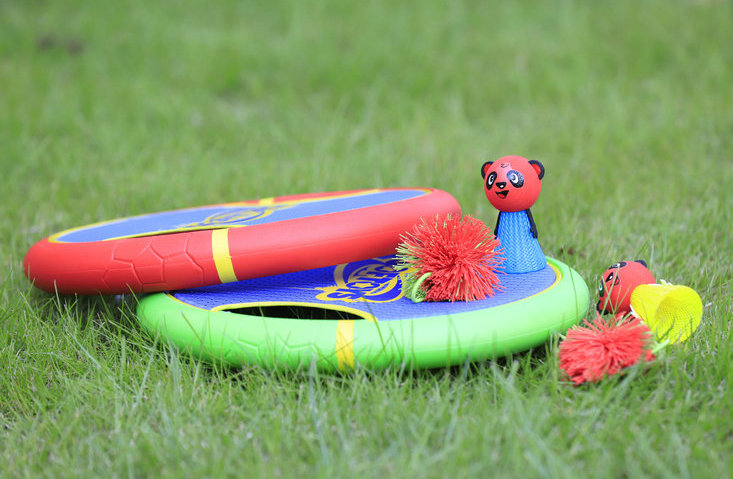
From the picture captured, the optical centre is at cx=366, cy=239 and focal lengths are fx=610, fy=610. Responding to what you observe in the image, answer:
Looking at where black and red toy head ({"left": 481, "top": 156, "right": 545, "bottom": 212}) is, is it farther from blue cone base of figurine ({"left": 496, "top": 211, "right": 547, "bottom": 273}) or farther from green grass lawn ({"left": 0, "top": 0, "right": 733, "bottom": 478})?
green grass lawn ({"left": 0, "top": 0, "right": 733, "bottom": 478})

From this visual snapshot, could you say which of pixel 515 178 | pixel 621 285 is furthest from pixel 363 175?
pixel 621 285

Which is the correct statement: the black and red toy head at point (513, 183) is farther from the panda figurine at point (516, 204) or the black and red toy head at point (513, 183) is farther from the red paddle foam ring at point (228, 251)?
the red paddle foam ring at point (228, 251)

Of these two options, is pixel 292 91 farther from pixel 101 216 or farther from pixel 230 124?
pixel 101 216

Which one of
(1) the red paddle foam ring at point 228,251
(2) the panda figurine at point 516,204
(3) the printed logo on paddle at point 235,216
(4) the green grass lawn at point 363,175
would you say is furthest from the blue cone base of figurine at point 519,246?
(3) the printed logo on paddle at point 235,216

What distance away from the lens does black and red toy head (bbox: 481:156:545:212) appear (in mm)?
1613

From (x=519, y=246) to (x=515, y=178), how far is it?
19cm

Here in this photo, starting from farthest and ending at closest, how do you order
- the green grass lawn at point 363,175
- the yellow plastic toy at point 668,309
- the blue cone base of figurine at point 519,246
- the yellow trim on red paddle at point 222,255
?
the blue cone base of figurine at point 519,246, the yellow trim on red paddle at point 222,255, the yellow plastic toy at point 668,309, the green grass lawn at point 363,175

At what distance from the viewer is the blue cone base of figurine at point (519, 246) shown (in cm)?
166

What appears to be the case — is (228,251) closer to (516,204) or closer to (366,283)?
(366,283)

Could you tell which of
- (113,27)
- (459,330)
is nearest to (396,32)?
(113,27)

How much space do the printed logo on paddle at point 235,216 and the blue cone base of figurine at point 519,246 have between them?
73 cm

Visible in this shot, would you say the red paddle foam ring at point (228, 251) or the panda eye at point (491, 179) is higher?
the panda eye at point (491, 179)

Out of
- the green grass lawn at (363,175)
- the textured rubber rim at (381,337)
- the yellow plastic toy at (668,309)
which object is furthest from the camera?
the yellow plastic toy at (668,309)

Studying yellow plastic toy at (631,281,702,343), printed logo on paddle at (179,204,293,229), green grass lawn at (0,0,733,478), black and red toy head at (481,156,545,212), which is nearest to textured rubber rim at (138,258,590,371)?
green grass lawn at (0,0,733,478)
